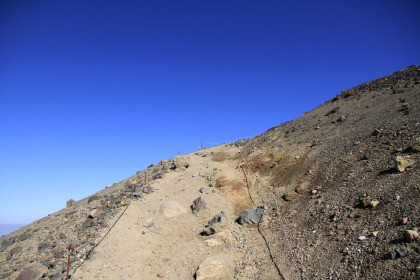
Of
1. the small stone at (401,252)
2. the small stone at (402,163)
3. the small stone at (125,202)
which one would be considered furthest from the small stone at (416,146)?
the small stone at (125,202)

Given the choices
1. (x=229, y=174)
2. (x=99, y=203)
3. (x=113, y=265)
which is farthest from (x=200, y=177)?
(x=113, y=265)

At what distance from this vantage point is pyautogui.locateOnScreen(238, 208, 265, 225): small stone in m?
13.3

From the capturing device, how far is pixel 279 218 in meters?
12.8

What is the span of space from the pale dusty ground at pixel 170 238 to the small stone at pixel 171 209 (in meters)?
0.27

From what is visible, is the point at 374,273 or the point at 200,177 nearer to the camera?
the point at 374,273

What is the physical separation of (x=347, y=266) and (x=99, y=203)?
636 inches

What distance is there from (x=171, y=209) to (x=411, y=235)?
12541 mm

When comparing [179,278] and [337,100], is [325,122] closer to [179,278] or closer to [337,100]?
[337,100]

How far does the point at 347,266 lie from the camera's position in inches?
310

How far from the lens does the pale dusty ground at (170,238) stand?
1079 centimetres

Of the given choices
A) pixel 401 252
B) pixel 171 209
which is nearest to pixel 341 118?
pixel 401 252

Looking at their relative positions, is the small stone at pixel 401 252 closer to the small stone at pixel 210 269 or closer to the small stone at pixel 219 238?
the small stone at pixel 210 269

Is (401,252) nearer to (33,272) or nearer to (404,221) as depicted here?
(404,221)

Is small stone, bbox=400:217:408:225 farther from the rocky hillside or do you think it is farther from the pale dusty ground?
the pale dusty ground
